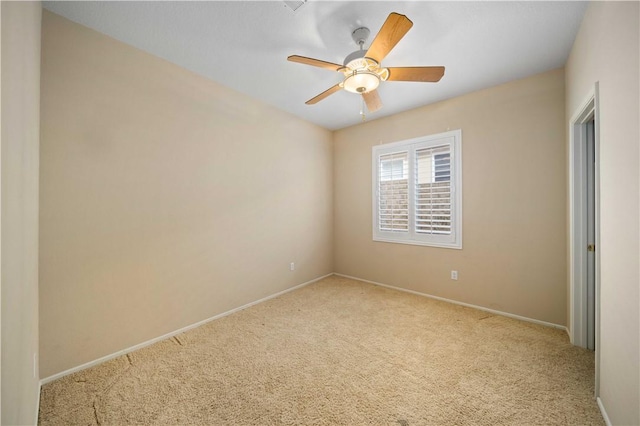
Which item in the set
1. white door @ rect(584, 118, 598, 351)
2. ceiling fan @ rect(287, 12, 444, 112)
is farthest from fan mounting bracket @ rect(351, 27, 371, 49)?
white door @ rect(584, 118, 598, 351)

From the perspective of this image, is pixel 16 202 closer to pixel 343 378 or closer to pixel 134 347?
pixel 134 347

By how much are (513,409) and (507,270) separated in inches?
69.1

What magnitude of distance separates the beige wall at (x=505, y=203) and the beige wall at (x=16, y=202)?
12.1 ft

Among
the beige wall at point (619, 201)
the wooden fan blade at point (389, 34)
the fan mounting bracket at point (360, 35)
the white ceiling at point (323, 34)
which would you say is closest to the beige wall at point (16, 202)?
the white ceiling at point (323, 34)

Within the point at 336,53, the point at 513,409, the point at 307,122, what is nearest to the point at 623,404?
the point at 513,409

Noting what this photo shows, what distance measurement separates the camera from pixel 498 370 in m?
1.97

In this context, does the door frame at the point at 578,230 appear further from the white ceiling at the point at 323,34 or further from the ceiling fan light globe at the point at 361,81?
the ceiling fan light globe at the point at 361,81

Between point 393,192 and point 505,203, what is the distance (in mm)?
1412

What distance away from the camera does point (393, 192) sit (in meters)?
3.91

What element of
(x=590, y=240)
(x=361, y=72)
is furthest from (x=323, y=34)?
(x=590, y=240)

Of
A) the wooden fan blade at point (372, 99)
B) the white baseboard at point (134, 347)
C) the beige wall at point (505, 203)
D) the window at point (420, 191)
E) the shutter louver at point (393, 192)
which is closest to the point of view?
the white baseboard at point (134, 347)

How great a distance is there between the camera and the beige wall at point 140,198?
191cm

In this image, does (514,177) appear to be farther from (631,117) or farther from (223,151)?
(223,151)

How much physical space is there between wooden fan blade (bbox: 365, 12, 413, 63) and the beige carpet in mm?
2349
